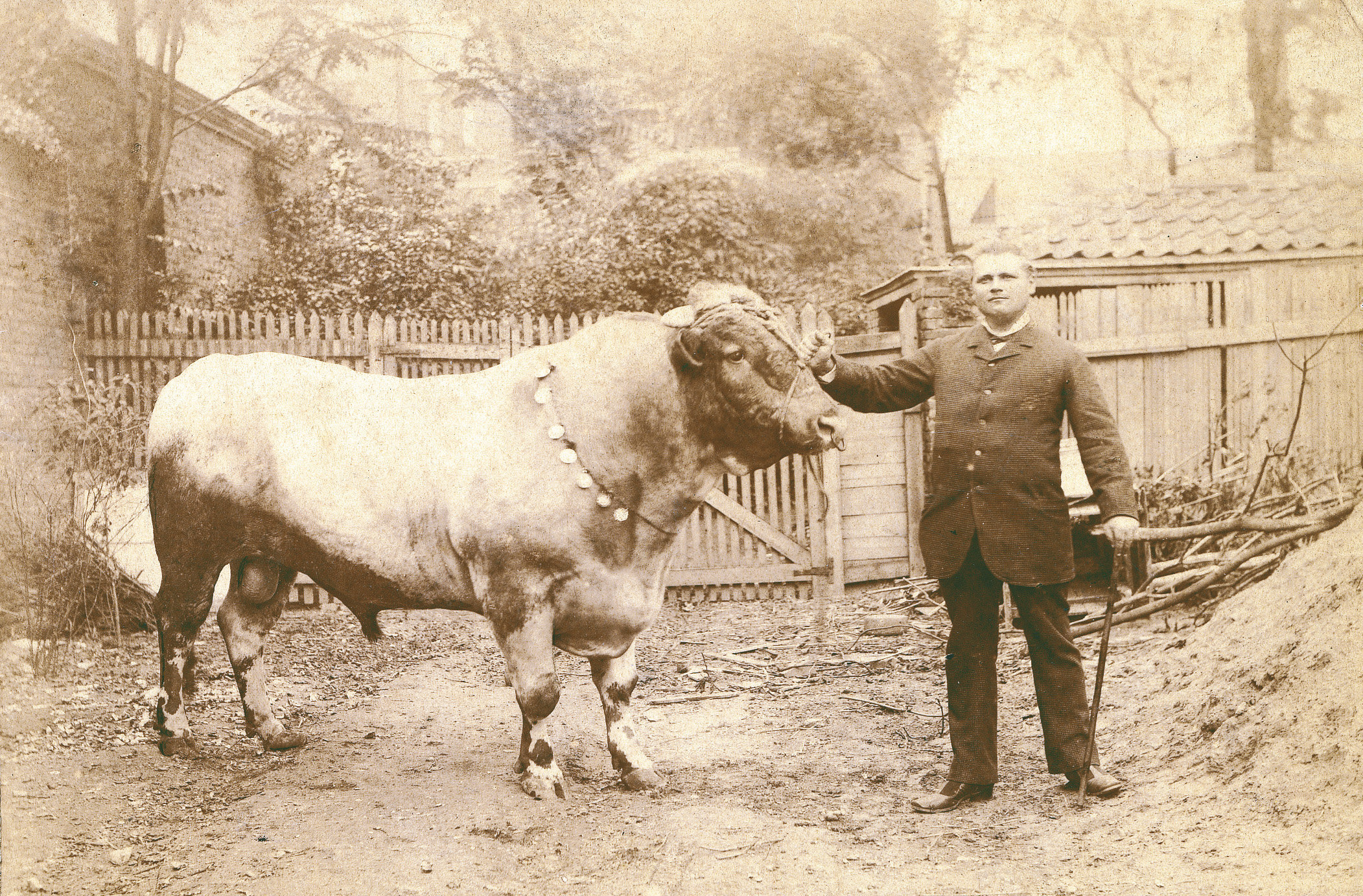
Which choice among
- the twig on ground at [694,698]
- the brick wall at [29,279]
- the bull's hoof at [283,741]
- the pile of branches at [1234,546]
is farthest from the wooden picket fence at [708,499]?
the bull's hoof at [283,741]

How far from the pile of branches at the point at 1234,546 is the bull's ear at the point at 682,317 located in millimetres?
1848

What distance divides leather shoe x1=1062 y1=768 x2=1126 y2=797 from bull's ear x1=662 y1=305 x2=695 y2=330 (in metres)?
2.05

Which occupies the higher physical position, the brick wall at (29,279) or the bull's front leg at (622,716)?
the brick wall at (29,279)

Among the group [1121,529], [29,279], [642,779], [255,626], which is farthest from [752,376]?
[29,279]

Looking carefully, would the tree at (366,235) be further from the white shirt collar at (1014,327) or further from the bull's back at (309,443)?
the white shirt collar at (1014,327)

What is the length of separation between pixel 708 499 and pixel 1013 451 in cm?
347

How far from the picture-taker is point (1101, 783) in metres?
3.26

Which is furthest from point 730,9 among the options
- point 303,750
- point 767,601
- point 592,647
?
point 303,750

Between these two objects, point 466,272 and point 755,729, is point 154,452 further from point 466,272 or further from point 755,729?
point 466,272

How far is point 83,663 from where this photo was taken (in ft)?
16.1

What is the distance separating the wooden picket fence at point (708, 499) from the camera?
627 cm

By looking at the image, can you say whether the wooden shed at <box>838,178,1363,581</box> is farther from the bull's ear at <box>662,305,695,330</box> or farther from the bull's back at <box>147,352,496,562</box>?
the bull's back at <box>147,352,496,562</box>

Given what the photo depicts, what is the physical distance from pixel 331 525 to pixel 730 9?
13.8ft

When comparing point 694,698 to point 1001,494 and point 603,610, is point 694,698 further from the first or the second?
point 1001,494
